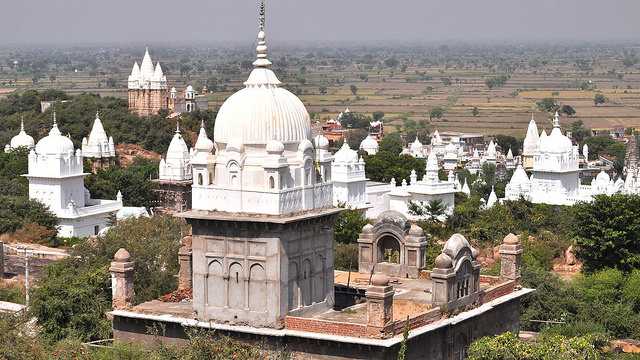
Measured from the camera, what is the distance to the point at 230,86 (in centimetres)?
16175

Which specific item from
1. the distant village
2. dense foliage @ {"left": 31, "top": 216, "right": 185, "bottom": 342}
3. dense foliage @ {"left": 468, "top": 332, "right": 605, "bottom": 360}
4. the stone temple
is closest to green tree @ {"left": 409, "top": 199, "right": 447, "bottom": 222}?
dense foliage @ {"left": 31, "top": 216, "right": 185, "bottom": 342}

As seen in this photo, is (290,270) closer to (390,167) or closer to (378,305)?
(378,305)

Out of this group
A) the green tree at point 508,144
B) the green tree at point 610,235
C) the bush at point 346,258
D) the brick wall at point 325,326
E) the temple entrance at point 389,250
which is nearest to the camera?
the brick wall at point 325,326

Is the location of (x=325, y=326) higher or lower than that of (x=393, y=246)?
lower

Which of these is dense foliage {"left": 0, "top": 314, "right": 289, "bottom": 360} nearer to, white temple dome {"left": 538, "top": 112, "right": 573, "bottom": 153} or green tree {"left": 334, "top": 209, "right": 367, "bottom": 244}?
green tree {"left": 334, "top": 209, "right": 367, "bottom": 244}

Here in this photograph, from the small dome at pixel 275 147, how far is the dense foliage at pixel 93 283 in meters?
5.67

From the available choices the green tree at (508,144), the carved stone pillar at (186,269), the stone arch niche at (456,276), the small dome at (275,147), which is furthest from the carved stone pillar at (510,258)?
the green tree at (508,144)

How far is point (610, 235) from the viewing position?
40.3 metres

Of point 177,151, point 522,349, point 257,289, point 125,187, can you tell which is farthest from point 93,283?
point 125,187

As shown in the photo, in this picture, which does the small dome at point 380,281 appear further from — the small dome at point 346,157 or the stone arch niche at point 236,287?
the small dome at point 346,157

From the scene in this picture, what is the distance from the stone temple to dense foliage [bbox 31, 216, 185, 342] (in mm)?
3042

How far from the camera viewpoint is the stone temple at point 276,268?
20.3 m

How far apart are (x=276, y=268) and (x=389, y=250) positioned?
179 inches

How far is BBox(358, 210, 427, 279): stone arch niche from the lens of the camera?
23953 mm
